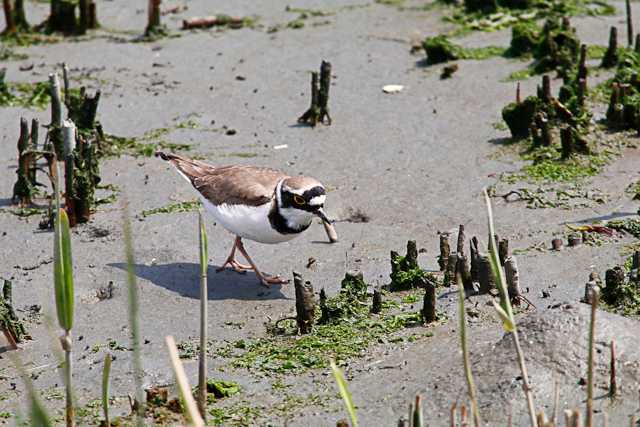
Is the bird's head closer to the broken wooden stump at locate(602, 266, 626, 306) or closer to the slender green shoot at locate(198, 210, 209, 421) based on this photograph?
the broken wooden stump at locate(602, 266, 626, 306)

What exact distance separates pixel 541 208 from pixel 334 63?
3.68 metres

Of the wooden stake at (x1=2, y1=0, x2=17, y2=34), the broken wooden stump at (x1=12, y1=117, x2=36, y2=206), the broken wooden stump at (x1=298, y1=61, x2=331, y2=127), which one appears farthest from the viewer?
the wooden stake at (x1=2, y1=0, x2=17, y2=34)

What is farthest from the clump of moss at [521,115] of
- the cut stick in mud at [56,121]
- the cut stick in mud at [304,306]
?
the cut stick in mud at [56,121]

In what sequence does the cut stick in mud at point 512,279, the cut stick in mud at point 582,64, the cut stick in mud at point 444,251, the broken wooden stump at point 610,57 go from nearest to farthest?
the cut stick in mud at point 512,279, the cut stick in mud at point 444,251, the cut stick in mud at point 582,64, the broken wooden stump at point 610,57

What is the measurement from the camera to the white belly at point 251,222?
7414mm

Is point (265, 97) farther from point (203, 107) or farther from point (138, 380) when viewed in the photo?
point (138, 380)

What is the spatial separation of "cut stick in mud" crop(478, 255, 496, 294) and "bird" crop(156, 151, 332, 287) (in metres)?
1.22

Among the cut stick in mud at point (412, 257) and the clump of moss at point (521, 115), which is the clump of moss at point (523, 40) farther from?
the cut stick in mud at point (412, 257)

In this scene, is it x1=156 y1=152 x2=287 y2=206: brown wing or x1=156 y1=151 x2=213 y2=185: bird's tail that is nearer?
x1=156 y1=152 x2=287 y2=206: brown wing

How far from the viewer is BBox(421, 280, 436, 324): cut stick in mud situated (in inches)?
252

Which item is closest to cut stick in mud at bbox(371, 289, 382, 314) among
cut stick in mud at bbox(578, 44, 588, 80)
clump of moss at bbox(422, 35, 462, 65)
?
cut stick in mud at bbox(578, 44, 588, 80)

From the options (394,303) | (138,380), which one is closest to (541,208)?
(394,303)

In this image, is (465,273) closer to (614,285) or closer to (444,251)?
(444,251)

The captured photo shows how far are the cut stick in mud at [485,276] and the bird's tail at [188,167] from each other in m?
2.30
